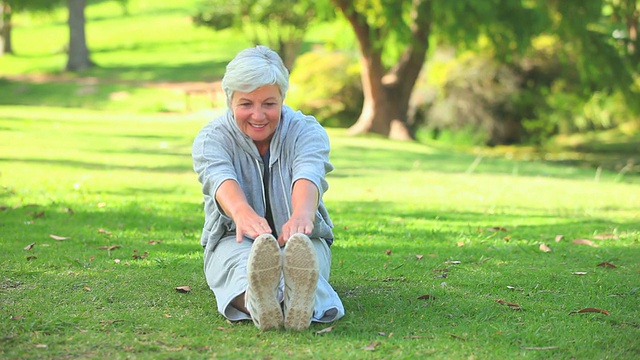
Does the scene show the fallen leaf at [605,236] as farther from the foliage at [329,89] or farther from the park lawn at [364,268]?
the foliage at [329,89]

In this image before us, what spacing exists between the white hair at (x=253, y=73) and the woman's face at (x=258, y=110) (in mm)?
43

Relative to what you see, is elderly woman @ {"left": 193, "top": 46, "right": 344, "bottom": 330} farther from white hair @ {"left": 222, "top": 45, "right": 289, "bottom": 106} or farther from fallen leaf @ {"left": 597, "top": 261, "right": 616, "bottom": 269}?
fallen leaf @ {"left": 597, "top": 261, "right": 616, "bottom": 269}

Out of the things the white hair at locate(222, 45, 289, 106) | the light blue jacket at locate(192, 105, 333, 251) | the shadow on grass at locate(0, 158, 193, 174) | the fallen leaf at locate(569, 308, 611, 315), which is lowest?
the shadow on grass at locate(0, 158, 193, 174)

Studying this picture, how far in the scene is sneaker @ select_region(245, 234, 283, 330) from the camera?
3.94 m

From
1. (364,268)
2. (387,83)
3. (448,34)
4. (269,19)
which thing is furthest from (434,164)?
(269,19)

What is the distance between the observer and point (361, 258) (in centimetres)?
612

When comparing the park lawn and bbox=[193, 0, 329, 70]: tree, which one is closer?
the park lawn

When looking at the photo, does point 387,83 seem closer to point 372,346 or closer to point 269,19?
point 269,19

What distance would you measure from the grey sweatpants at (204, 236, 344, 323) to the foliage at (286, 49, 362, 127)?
59.7 feet

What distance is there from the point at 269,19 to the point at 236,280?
79.3ft

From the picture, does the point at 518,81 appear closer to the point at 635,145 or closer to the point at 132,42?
the point at 635,145

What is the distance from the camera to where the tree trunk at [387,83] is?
18.6 metres

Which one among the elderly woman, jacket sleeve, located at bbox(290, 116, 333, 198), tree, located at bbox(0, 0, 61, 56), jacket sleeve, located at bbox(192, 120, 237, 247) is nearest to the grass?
the elderly woman

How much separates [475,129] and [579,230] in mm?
15359
